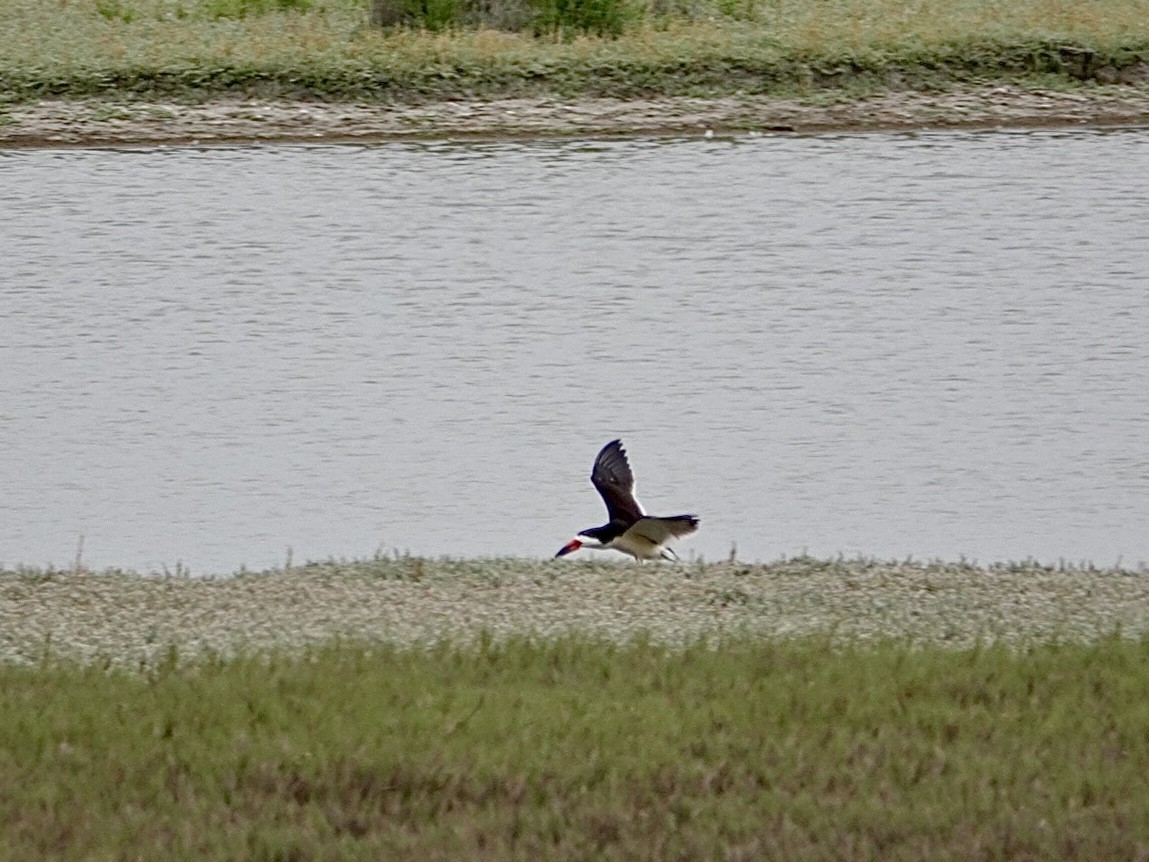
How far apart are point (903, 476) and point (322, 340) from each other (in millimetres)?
4392

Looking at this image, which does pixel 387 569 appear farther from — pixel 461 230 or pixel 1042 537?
pixel 461 230

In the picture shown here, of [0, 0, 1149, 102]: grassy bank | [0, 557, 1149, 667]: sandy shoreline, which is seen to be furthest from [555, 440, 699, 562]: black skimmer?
[0, 0, 1149, 102]: grassy bank

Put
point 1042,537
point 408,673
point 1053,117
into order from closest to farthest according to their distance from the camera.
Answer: point 408,673 < point 1042,537 < point 1053,117

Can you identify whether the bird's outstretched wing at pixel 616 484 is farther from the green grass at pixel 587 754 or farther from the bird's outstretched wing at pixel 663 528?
the green grass at pixel 587 754

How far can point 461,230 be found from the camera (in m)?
16.6

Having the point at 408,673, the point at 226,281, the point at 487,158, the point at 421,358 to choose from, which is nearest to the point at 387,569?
the point at 408,673

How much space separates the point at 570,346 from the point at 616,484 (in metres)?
4.35

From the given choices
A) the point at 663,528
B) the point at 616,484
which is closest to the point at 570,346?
the point at 616,484

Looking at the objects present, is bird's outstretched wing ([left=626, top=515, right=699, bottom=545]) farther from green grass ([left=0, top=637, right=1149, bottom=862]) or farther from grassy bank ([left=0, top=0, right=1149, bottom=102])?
grassy bank ([left=0, top=0, right=1149, bottom=102])

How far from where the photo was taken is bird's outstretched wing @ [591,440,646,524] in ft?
27.9

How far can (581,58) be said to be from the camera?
21641 millimetres

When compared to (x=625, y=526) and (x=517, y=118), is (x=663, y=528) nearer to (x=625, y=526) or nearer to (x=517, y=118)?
(x=625, y=526)

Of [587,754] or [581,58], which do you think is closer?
[587,754]

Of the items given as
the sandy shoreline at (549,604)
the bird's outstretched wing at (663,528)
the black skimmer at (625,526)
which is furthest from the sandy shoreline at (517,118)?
the sandy shoreline at (549,604)
